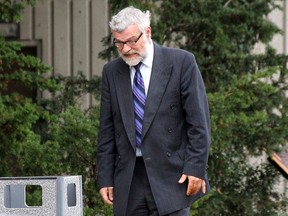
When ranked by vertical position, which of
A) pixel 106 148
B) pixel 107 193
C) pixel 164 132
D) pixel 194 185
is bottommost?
pixel 107 193

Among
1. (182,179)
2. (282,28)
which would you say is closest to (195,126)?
(182,179)

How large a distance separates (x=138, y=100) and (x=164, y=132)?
0.23 metres

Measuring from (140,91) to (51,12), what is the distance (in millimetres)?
6554

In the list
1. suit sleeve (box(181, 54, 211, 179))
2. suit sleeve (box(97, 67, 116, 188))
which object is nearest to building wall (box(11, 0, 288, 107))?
suit sleeve (box(97, 67, 116, 188))

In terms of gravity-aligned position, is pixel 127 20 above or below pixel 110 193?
above

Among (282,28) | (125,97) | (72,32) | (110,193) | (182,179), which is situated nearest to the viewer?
(182,179)

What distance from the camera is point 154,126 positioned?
5926 millimetres

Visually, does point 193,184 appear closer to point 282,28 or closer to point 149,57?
point 149,57

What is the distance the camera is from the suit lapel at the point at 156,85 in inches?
233

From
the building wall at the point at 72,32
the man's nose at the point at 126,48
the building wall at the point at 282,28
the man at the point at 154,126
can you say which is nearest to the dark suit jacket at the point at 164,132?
the man at the point at 154,126

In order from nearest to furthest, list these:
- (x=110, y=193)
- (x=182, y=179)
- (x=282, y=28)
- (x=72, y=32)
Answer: (x=182, y=179), (x=110, y=193), (x=282, y=28), (x=72, y=32)

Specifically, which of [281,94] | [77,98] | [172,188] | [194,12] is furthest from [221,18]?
[172,188]

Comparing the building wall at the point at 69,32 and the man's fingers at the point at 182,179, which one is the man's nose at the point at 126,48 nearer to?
the man's fingers at the point at 182,179

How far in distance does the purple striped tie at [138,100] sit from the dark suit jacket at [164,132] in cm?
3
